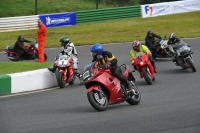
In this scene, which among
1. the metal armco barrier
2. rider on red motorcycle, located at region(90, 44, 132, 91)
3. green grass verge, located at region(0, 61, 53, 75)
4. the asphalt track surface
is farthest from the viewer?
the metal armco barrier

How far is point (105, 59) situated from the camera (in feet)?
38.0

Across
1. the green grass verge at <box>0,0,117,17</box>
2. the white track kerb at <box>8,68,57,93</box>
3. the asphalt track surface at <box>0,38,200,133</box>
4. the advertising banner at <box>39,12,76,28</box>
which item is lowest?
the asphalt track surface at <box>0,38,200,133</box>

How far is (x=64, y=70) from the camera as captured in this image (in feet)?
53.1

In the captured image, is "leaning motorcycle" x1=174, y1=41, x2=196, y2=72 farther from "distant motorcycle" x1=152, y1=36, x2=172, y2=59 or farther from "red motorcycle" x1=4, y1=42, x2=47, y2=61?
"red motorcycle" x1=4, y1=42, x2=47, y2=61

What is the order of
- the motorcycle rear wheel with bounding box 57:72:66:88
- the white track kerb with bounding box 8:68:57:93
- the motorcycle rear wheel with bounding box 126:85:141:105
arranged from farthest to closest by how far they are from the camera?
the motorcycle rear wheel with bounding box 57:72:66:88, the white track kerb with bounding box 8:68:57:93, the motorcycle rear wheel with bounding box 126:85:141:105

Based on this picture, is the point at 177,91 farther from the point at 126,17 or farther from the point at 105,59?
the point at 126,17

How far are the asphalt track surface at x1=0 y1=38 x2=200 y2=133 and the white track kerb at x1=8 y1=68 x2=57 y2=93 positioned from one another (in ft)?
1.40

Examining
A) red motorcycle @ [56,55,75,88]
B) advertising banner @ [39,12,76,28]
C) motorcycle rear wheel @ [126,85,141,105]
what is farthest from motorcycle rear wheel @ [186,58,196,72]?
advertising banner @ [39,12,76,28]

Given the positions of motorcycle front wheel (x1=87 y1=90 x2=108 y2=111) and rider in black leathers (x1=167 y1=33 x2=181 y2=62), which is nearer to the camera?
motorcycle front wheel (x1=87 y1=90 x2=108 y2=111)

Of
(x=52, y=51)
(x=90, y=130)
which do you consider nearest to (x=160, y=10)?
(x=52, y=51)

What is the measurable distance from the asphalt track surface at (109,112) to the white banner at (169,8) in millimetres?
21985

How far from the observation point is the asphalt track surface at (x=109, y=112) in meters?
9.33

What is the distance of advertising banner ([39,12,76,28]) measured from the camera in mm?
34369

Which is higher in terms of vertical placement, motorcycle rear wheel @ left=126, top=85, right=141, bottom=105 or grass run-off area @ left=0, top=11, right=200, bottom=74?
grass run-off area @ left=0, top=11, right=200, bottom=74
